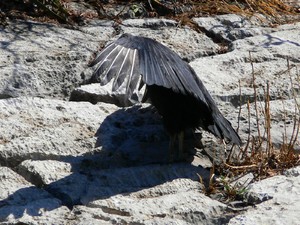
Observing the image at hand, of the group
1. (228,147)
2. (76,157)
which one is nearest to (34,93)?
(76,157)

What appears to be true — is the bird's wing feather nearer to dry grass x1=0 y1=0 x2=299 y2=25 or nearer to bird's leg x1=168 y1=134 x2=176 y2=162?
bird's leg x1=168 y1=134 x2=176 y2=162

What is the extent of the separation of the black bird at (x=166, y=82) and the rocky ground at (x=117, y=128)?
0.70 ft

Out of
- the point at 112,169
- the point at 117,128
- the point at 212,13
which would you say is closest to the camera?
the point at 112,169

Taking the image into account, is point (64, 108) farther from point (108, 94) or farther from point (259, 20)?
point (259, 20)

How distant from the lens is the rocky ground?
157 inches

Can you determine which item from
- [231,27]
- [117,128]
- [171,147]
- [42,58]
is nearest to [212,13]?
[231,27]

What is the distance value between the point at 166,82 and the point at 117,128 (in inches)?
24.3

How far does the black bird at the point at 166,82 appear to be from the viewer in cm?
412

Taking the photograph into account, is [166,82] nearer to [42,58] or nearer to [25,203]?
[25,203]

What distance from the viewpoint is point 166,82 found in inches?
167

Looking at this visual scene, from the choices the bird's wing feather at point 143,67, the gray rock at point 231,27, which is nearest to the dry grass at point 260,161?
the bird's wing feather at point 143,67

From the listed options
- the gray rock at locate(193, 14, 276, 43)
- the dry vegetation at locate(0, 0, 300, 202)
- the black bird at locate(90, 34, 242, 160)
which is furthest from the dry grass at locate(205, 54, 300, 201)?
the gray rock at locate(193, 14, 276, 43)

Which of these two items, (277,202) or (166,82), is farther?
(166,82)

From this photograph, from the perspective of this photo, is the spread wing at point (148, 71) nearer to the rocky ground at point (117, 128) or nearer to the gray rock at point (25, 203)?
the rocky ground at point (117, 128)
